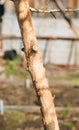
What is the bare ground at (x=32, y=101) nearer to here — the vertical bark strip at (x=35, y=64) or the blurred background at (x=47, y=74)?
the blurred background at (x=47, y=74)

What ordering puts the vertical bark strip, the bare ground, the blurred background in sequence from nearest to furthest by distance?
the vertical bark strip, the bare ground, the blurred background

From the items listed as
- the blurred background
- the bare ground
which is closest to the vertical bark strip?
the blurred background

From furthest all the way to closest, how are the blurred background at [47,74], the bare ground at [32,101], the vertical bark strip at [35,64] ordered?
the blurred background at [47,74] < the bare ground at [32,101] < the vertical bark strip at [35,64]

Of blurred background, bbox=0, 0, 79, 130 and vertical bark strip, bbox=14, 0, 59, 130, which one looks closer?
vertical bark strip, bbox=14, 0, 59, 130

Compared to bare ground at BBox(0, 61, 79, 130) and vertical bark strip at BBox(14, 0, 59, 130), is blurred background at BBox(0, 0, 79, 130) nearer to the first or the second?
bare ground at BBox(0, 61, 79, 130)

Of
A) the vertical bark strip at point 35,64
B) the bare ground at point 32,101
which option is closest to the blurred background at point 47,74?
the bare ground at point 32,101

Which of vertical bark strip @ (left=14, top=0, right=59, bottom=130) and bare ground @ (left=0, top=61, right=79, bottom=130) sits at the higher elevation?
vertical bark strip @ (left=14, top=0, right=59, bottom=130)
